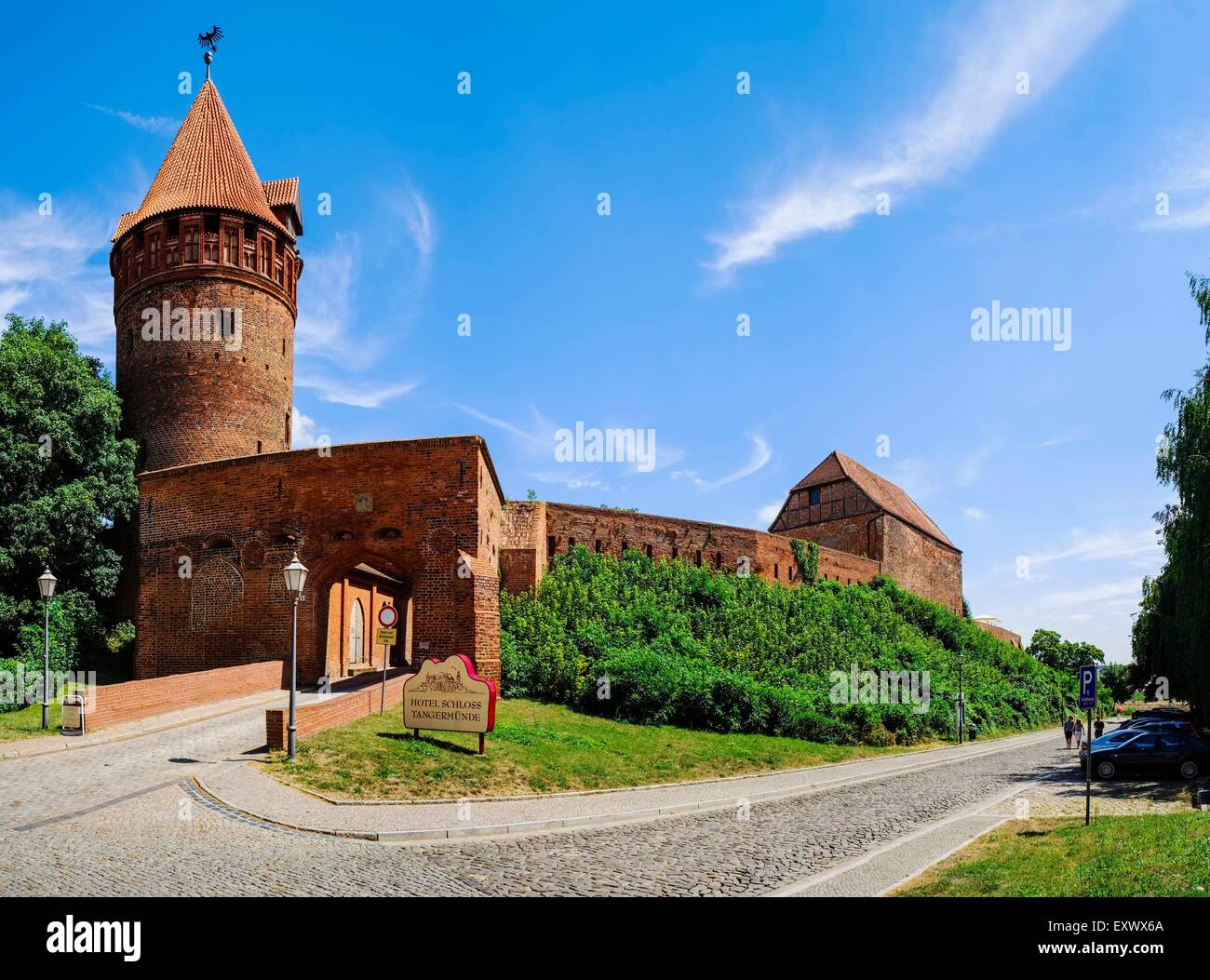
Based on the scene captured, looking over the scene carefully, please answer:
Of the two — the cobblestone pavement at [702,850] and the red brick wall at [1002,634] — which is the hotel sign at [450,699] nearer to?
the cobblestone pavement at [702,850]

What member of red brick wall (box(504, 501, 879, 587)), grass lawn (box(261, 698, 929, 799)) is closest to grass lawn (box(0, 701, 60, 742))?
grass lawn (box(261, 698, 929, 799))

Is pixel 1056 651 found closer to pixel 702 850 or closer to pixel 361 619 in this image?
pixel 361 619

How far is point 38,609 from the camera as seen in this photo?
25.4 meters

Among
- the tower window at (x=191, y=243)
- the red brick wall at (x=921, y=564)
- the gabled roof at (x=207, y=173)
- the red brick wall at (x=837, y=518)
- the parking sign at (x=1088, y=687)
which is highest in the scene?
the gabled roof at (x=207, y=173)

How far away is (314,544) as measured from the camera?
71.9ft

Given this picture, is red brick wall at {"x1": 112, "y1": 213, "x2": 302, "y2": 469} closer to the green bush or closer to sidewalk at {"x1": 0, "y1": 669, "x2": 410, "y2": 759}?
the green bush

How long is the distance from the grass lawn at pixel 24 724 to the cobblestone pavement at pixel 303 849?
2.28 m

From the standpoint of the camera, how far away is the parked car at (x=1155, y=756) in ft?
61.0

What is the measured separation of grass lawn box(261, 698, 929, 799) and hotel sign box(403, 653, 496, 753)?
0.35 meters

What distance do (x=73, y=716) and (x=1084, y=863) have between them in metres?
16.0

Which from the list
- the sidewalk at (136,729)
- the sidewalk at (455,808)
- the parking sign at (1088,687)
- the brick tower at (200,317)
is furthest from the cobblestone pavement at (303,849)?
the brick tower at (200,317)

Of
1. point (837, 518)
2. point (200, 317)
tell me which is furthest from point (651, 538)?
point (837, 518)

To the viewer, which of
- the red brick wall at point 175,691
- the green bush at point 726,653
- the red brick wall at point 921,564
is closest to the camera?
the red brick wall at point 175,691

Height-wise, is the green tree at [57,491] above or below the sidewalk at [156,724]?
above
